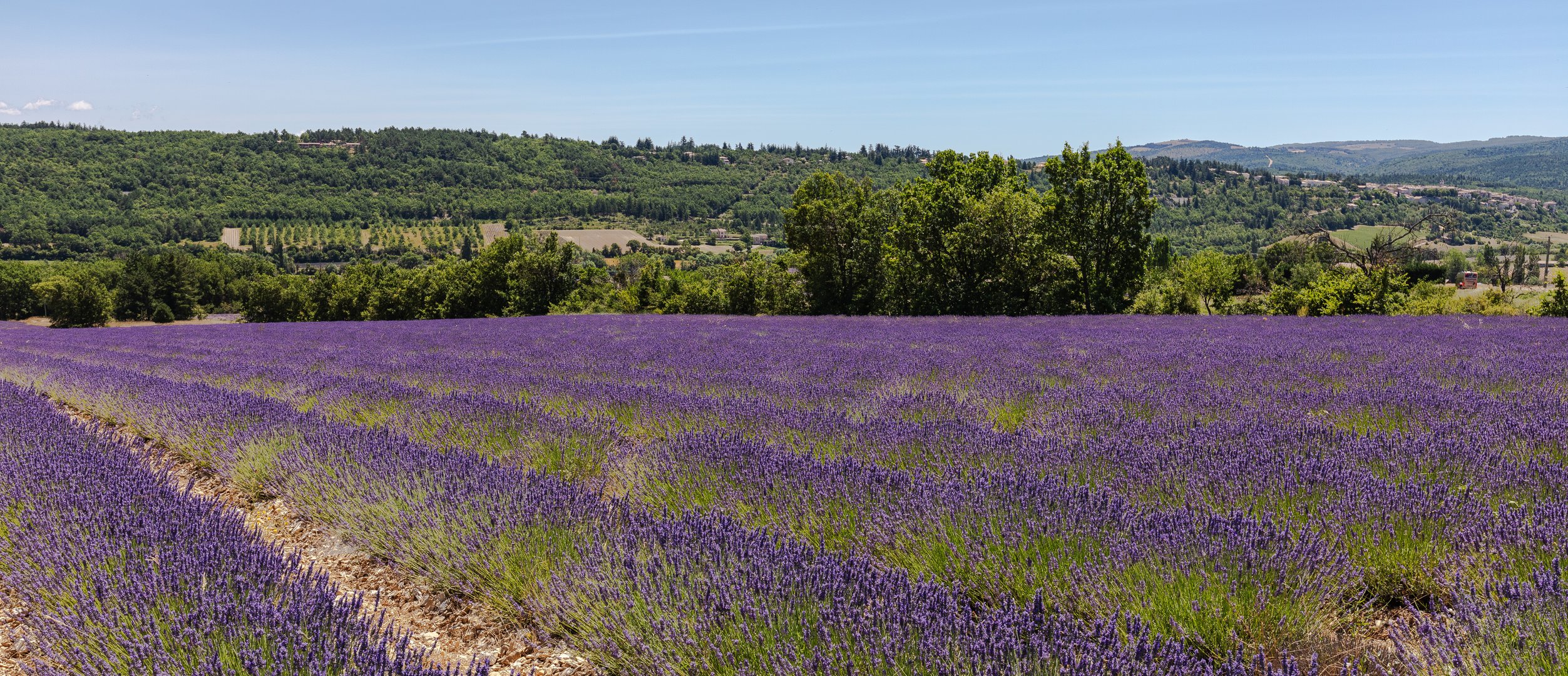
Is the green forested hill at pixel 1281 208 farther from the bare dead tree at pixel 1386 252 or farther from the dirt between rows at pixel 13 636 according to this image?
the dirt between rows at pixel 13 636

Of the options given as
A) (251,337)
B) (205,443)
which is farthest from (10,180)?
(205,443)

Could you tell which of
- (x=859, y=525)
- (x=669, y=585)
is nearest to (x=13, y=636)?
(x=669, y=585)

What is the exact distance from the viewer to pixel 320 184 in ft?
509

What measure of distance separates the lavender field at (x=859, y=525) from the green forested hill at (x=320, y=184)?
133 m

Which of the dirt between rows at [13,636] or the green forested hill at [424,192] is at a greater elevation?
the green forested hill at [424,192]

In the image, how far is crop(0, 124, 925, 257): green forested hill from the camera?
122938 millimetres

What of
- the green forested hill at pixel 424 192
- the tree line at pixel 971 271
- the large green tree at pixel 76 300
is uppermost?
the green forested hill at pixel 424 192

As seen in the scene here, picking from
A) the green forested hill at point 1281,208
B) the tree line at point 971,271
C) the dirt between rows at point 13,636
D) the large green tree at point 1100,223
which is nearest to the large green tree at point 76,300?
the tree line at point 971,271

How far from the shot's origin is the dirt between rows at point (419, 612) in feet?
7.24

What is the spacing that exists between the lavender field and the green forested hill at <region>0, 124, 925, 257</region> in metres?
133

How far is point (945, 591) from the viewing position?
5.85 feet

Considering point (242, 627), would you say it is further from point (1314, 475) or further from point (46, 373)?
point (46, 373)

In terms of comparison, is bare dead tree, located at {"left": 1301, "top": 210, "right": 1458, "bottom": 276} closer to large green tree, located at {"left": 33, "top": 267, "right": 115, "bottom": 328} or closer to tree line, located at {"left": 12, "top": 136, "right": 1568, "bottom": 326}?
tree line, located at {"left": 12, "top": 136, "right": 1568, "bottom": 326}

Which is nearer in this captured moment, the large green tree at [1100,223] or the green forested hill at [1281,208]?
the large green tree at [1100,223]
